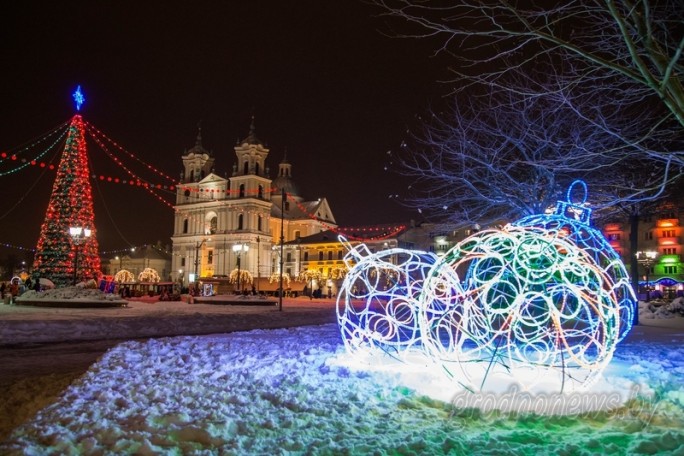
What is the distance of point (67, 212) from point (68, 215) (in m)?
0.19

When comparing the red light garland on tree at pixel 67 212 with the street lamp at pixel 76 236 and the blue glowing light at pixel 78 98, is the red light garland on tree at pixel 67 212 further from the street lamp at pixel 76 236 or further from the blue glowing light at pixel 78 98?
the blue glowing light at pixel 78 98

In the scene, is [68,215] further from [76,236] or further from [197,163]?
[197,163]

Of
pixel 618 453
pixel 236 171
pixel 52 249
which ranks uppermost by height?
pixel 236 171

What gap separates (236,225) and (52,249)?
58465 mm

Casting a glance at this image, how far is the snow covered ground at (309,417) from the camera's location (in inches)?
213

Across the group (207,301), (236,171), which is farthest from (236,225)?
(207,301)

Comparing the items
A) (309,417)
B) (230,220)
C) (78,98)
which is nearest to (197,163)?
(230,220)

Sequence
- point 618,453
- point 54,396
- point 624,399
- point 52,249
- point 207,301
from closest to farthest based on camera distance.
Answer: point 618,453
point 624,399
point 54,396
point 52,249
point 207,301

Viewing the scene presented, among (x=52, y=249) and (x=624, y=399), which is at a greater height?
(x=52, y=249)

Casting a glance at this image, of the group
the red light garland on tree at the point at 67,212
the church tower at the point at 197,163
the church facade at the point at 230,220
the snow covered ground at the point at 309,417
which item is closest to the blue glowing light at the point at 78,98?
the red light garland on tree at the point at 67,212

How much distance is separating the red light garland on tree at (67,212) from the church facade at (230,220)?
171 feet

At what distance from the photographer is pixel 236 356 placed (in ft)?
34.7

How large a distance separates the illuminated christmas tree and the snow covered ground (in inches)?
1067

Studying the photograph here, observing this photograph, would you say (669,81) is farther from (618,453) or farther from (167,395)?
(167,395)
